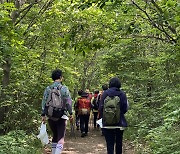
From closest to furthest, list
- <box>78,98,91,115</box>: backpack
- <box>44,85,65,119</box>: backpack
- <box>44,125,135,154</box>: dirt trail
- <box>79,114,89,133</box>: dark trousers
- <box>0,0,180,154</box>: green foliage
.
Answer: <box>44,85,65,119</box>: backpack, <box>0,0,180,154</box>: green foliage, <box>44,125,135,154</box>: dirt trail, <box>78,98,91,115</box>: backpack, <box>79,114,89,133</box>: dark trousers

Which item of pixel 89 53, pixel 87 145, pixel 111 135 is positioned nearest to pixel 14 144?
pixel 111 135

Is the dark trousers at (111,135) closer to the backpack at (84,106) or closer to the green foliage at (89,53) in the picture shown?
the green foliage at (89,53)

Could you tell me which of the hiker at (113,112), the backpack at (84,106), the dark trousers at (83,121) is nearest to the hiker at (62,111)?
the hiker at (113,112)

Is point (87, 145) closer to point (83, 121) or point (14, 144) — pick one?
point (83, 121)

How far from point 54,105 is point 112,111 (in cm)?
116

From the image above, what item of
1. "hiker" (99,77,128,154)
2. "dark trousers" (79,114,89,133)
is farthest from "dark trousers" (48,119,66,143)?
"dark trousers" (79,114,89,133)

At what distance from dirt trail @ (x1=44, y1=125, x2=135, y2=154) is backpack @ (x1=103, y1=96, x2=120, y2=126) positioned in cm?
285

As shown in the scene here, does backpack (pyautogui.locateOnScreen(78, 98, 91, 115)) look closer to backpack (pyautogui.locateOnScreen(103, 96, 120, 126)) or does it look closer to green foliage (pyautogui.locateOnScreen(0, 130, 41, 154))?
green foliage (pyautogui.locateOnScreen(0, 130, 41, 154))

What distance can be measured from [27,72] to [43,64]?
0.80m

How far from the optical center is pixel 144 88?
497 inches

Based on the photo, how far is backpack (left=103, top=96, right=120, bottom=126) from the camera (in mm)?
6406

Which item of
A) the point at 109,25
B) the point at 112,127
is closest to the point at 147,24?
the point at 109,25

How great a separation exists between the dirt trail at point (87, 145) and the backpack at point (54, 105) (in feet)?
9.59

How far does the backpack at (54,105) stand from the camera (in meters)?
6.51
